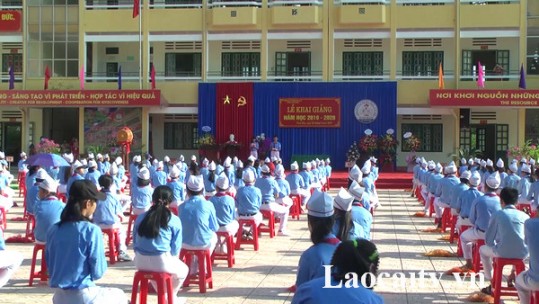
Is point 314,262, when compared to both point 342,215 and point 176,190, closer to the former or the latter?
point 342,215

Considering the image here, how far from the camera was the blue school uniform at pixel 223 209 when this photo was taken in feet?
30.1

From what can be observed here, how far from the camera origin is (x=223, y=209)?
30.1 ft

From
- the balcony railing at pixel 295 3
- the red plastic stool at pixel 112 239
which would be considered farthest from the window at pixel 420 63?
the red plastic stool at pixel 112 239

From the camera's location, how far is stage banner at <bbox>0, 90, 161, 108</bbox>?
27.5 metres

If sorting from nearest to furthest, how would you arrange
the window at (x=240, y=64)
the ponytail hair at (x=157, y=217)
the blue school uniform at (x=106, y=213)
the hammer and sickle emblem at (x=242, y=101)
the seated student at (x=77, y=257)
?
the seated student at (x=77, y=257)
the ponytail hair at (x=157, y=217)
the blue school uniform at (x=106, y=213)
the hammer and sickle emblem at (x=242, y=101)
the window at (x=240, y=64)

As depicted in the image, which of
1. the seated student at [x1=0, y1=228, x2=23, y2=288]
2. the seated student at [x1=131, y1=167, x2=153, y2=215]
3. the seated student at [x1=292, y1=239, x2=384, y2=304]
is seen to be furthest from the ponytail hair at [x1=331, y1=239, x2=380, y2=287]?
the seated student at [x1=131, y1=167, x2=153, y2=215]

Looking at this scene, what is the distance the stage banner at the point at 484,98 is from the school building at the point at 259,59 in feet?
0.13

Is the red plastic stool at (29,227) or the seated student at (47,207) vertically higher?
the seated student at (47,207)

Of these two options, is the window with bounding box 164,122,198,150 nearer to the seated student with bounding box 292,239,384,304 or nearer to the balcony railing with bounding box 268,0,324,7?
the balcony railing with bounding box 268,0,324,7

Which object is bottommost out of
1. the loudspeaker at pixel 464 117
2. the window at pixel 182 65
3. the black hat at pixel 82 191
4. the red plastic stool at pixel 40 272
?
the red plastic stool at pixel 40 272

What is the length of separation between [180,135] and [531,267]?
24.9m

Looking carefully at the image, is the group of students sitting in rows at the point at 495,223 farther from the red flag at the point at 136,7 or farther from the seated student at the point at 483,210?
the red flag at the point at 136,7

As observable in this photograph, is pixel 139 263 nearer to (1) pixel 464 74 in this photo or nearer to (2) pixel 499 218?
(2) pixel 499 218

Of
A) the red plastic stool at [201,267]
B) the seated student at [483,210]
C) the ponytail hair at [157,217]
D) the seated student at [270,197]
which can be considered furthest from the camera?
the seated student at [270,197]
